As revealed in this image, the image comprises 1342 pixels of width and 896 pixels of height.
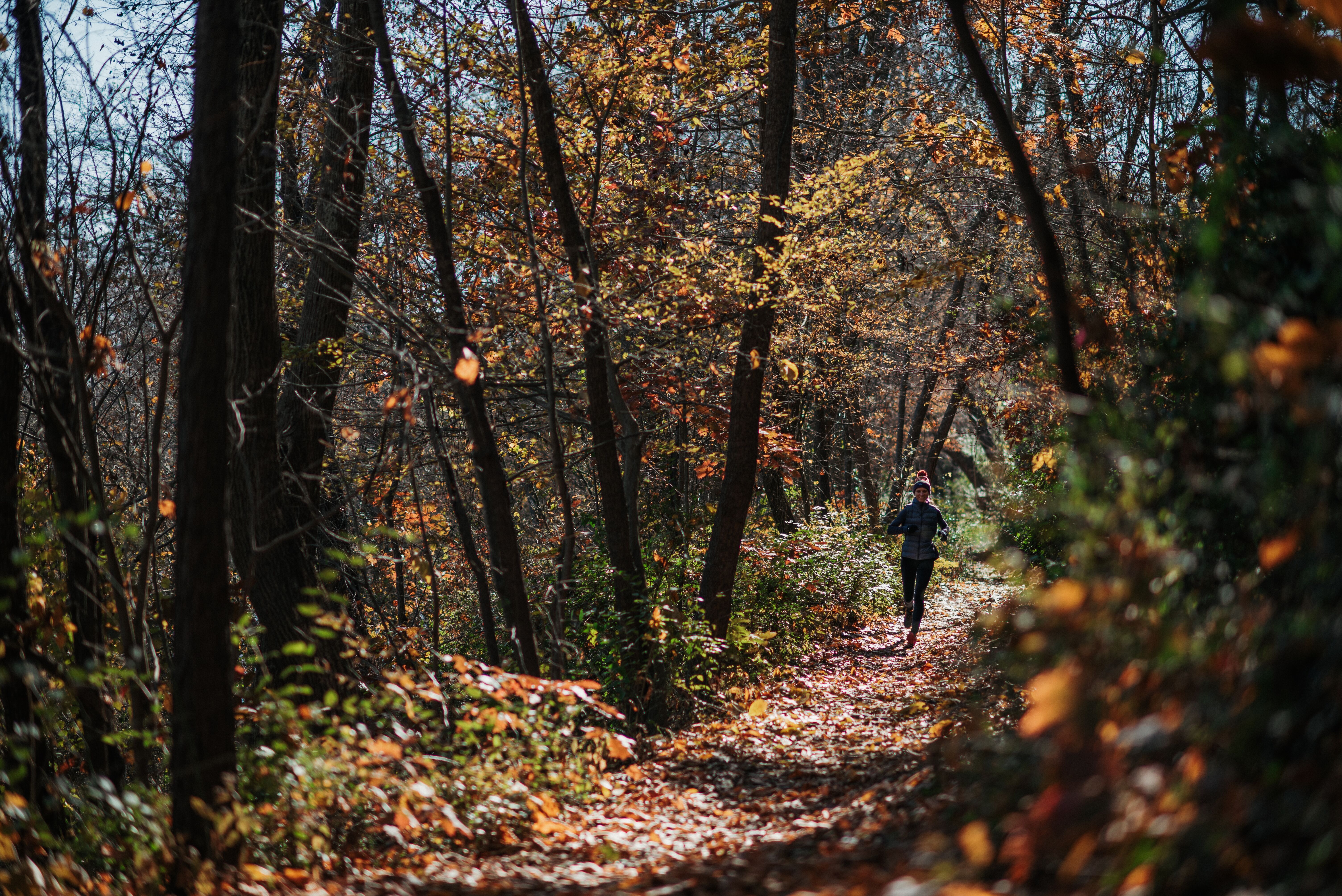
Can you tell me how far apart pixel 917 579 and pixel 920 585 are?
0.49 feet

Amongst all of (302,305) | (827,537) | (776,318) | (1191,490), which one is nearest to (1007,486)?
(827,537)

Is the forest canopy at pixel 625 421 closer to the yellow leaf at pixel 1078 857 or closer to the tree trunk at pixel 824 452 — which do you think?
the yellow leaf at pixel 1078 857

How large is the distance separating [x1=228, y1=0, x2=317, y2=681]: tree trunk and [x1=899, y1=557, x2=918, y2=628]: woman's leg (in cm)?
740

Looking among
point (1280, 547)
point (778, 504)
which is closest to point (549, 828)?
point (1280, 547)

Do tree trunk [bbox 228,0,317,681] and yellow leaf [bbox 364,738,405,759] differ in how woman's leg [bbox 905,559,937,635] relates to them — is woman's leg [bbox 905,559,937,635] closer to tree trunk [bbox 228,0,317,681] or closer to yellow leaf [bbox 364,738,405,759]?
tree trunk [bbox 228,0,317,681]

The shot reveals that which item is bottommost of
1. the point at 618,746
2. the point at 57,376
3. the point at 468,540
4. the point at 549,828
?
the point at 549,828

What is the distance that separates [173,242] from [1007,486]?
11.7 m

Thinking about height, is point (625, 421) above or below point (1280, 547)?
above

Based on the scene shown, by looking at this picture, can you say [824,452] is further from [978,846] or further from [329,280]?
[978,846]

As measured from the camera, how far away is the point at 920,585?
1197cm

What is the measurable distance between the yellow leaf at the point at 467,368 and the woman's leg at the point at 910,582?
7.59 metres

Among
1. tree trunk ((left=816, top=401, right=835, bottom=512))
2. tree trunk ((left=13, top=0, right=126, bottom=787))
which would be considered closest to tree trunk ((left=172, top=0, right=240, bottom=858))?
tree trunk ((left=13, top=0, right=126, bottom=787))

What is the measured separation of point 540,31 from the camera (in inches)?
345

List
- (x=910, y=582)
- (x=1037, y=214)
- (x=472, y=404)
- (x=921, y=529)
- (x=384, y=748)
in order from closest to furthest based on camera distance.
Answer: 1. (x=384, y=748)
2. (x=1037, y=214)
3. (x=472, y=404)
4. (x=921, y=529)
5. (x=910, y=582)
